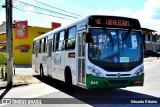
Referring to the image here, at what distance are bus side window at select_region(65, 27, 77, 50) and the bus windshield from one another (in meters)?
1.84

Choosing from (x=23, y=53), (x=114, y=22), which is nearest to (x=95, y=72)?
(x=114, y=22)

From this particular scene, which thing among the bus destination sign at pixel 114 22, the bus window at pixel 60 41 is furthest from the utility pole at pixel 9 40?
the bus destination sign at pixel 114 22

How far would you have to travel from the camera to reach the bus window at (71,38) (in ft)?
44.1

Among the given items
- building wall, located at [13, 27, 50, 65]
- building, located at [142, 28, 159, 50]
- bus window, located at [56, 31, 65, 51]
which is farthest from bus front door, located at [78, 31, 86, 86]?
building, located at [142, 28, 159, 50]

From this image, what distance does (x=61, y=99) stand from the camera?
11.7 meters

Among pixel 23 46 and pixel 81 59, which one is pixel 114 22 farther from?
pixel 23 46

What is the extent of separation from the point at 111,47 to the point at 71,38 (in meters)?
2.74

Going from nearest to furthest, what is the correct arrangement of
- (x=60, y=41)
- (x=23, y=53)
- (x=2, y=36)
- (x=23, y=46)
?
(x=60, y=41)
(x=23, y=46)
(x=23, y=53)
(x=2, y=36)

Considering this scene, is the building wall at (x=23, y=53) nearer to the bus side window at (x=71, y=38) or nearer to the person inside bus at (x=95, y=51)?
the bus side window at (x=71, y=38)

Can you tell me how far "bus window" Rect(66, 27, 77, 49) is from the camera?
13.4 metres

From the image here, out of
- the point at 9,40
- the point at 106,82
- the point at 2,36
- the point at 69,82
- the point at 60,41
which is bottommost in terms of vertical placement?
the point at 69,82

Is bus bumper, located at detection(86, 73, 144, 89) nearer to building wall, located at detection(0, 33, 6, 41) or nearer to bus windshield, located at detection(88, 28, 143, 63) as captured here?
bus windshield, located at detection(88, 28, 143, 63)

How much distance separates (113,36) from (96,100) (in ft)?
8.05

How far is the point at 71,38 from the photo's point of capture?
13859 mm
